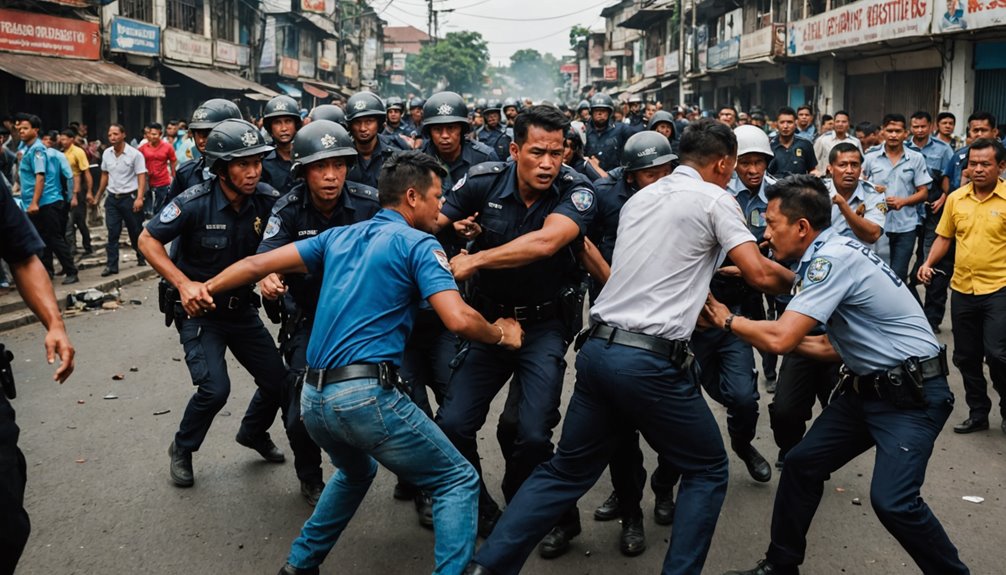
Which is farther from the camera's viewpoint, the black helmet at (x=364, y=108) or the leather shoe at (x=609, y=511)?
the black helmet at (x=364, y=108)

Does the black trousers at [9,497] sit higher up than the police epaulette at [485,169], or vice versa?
the police epaulette at [485,169]

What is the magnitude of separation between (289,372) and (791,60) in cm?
2447

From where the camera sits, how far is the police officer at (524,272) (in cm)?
410

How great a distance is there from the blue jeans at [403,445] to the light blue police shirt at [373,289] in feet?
0.43

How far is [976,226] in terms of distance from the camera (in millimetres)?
6094

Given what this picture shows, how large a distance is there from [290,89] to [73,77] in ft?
79.2

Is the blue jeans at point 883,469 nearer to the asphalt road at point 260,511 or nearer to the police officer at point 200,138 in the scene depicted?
the asphalt road at point 260,511

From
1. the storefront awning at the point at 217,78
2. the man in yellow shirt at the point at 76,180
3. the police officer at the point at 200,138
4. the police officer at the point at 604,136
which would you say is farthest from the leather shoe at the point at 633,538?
the storefront awning at the point at 217,78

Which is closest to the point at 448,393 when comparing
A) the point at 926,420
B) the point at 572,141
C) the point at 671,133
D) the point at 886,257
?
the point at 926,420

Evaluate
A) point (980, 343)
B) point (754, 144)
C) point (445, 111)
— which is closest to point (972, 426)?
point (980, 343)

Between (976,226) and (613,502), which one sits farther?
(976,226)

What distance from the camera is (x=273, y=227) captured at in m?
4.71

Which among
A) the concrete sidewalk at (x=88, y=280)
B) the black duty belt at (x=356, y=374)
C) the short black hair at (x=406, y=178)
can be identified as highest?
the short black hair at (x=406, y=178)

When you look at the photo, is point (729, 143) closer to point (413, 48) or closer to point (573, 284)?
point (573, 284)
